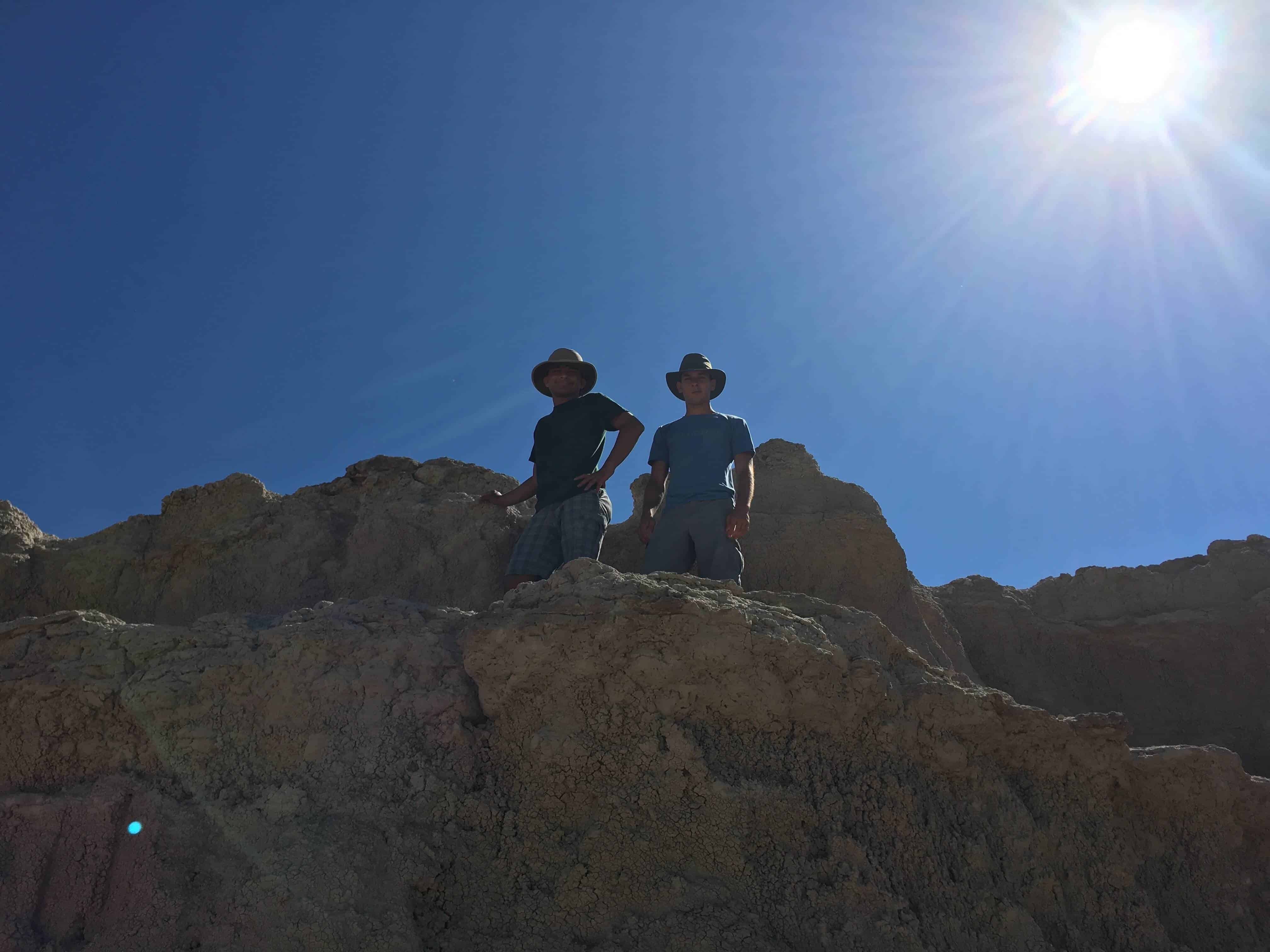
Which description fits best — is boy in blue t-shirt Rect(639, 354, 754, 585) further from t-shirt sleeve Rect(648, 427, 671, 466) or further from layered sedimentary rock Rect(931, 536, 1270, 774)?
layered sedimentary rock Rect(931, 536, 1270, 774)

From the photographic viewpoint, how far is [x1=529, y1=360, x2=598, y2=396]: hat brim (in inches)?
203

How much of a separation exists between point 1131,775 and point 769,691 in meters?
1.51

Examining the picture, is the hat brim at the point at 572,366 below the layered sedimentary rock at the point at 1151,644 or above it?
above

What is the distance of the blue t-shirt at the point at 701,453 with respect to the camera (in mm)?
4586

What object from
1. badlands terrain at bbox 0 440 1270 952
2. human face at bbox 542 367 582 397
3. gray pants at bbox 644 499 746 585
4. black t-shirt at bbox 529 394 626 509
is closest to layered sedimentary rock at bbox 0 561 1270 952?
badlands terrain at bbox 0 440 1270 952

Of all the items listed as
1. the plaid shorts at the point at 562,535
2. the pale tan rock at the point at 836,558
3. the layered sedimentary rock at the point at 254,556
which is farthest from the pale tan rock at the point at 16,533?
the pale tan rock at the point at 836,558

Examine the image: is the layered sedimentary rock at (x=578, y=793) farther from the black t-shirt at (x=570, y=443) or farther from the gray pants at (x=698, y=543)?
the black t-shirt at (x=570, y=443)

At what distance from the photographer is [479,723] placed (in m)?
2.85

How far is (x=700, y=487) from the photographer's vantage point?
181 inches

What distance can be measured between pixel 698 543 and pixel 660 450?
2.52ft

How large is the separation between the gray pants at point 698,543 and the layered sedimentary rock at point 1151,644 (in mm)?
2510

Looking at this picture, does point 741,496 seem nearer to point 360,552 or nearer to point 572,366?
point 572,366

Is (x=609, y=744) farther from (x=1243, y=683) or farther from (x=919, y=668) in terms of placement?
(x=1243, y=683)

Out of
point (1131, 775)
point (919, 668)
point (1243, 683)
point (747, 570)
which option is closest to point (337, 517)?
point (747, 570)
